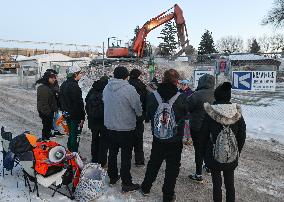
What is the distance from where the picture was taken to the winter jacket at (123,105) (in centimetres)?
566

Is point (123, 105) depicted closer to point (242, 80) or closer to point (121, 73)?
point (121, 73)

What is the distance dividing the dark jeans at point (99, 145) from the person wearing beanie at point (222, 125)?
2.30 m

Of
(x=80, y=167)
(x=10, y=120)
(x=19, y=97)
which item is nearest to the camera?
(x=80, y=167)

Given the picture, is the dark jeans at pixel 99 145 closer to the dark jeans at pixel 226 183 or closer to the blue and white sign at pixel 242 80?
the dark jeans at pixel 226 183

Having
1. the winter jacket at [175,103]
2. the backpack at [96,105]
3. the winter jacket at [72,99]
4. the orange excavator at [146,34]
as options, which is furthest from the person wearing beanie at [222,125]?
the orange excavator at [146,34]

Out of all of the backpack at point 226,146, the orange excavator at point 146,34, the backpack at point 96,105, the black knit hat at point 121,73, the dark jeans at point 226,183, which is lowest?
the dark jeans at point 226,183

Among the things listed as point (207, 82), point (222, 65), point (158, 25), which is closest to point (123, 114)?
point (207, 82)

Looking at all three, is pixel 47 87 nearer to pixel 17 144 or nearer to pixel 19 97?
pixel 17 144

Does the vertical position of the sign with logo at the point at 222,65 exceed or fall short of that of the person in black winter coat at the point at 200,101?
it exceeds it

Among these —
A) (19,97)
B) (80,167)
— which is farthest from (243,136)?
(19,97)

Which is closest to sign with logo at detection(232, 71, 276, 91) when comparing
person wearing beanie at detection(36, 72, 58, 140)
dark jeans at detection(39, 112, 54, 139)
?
person wearing beanie at detection(36, 72, 58, 140)

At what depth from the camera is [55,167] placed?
5.25 metres

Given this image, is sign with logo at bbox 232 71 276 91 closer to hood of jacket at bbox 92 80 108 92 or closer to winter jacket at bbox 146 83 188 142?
hood of jacket at bbox 92 80 108 92

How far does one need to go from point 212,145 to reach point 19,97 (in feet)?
54.0
